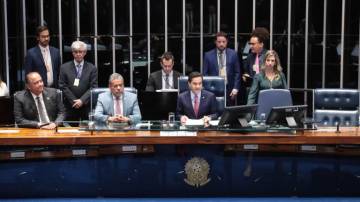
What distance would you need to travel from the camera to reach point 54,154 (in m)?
5.57

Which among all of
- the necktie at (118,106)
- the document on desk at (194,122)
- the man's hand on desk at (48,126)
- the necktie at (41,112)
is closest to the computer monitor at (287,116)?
the document on desk at (194,122)

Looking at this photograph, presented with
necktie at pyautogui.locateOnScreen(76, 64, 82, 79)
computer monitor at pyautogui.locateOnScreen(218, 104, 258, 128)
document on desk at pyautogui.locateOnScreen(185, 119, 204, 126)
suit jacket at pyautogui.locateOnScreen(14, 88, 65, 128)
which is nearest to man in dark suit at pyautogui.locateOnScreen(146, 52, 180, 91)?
necktie at pyautogui.locateOnScreen(76, 64, 82, 79)

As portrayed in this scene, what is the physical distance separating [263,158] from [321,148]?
1.56 ft

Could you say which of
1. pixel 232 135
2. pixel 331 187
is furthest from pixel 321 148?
pixel 232 135

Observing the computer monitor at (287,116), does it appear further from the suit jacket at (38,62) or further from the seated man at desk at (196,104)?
the suit jacket at (38,62)

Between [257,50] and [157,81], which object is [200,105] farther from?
[257,50]

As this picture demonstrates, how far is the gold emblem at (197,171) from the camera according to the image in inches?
221

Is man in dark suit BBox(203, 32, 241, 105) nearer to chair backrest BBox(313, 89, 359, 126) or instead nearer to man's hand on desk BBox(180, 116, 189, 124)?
chair backrest BBox(313, 89, 359, 126)

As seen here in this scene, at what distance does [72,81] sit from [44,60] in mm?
498

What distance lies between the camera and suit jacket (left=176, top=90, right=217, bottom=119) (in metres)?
6.46

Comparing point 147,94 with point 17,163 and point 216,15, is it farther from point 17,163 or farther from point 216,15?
point 216,15

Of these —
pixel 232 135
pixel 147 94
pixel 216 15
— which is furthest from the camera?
→ pixel 216 15

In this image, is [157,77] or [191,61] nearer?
[157,77]

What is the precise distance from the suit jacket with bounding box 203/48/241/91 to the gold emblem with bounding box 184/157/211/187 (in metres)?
2.17
